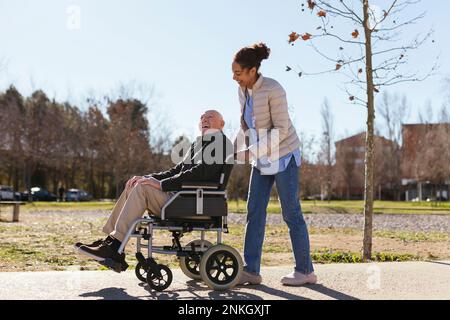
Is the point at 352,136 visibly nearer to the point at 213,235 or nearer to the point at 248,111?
the point at 213,235

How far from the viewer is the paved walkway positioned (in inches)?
193

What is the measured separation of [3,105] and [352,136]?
121 feet

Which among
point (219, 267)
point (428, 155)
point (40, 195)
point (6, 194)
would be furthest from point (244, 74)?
point (428, 155)

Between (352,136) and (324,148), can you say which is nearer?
(324,148)

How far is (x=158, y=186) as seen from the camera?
5402 millimetres

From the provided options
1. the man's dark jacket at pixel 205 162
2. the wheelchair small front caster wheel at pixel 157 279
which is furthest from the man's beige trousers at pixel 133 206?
the wheelchair small front caster wheel at pixel 157 279

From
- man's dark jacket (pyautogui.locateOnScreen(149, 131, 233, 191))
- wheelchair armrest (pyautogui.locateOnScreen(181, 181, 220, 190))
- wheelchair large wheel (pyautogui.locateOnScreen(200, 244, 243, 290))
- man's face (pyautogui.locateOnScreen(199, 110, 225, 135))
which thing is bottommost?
wheelchair large wheel (pyautogui.locateOnScreen(200, 244, 243, 290))

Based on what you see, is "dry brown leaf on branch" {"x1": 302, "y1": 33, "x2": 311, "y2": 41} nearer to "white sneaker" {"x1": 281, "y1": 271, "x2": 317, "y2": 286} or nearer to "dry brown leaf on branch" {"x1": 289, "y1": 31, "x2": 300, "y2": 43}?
"dry brown leaf on branch" {"x1": 289, "y1": 31, "x2": 300, "y2": 43}

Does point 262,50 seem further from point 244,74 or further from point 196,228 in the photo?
point 196,228

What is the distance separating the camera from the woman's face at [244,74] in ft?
18.3

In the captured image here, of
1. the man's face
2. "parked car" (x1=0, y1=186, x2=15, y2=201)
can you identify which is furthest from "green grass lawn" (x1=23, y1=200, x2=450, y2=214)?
the man's face

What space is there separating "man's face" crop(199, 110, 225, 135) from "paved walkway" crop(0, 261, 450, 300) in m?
1.35

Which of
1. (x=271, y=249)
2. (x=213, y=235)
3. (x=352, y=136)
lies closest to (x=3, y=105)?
(x=352, y=136)
